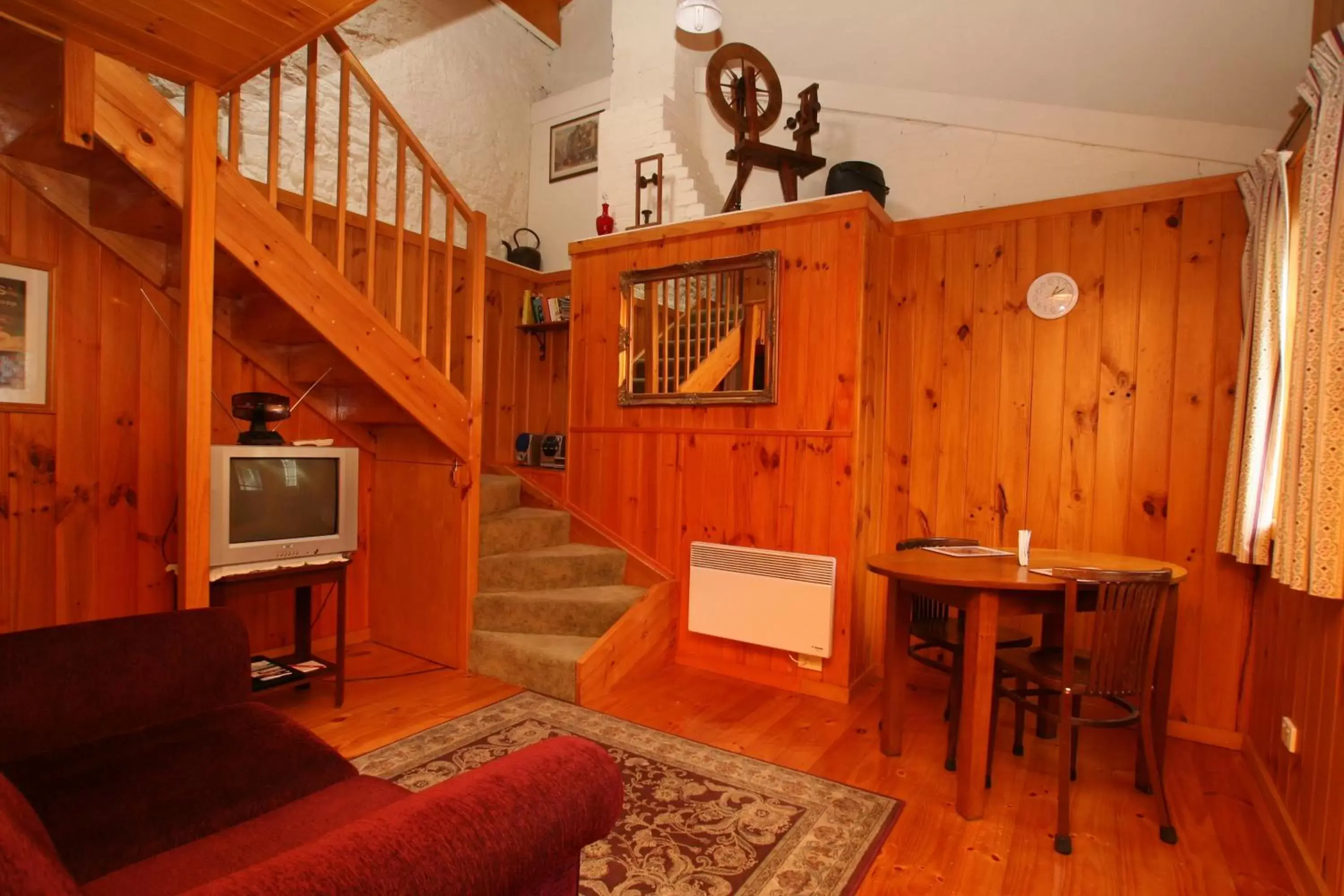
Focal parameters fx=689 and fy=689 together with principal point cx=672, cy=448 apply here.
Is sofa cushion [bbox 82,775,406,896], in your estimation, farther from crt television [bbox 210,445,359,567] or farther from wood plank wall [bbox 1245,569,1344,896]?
wood plank wall [bbox 1245,569,1344,896]

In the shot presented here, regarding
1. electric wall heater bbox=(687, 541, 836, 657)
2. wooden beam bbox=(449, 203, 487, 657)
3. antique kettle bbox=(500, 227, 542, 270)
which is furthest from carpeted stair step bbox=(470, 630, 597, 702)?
antique kettle bbox=(500, 227, 542, 270)

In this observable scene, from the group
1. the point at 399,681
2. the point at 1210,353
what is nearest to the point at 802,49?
the point at 1210,353

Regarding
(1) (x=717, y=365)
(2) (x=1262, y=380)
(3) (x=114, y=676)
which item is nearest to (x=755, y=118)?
(1) (x=717, y=365)

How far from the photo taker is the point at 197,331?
A: 2.28 meters

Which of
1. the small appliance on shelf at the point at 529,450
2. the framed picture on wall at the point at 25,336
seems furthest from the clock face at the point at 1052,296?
the framed picture on wall at the point at 25,336

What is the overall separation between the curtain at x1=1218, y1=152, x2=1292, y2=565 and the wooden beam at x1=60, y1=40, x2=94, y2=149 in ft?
12.3

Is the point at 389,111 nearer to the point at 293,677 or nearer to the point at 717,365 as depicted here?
the point at 717,365

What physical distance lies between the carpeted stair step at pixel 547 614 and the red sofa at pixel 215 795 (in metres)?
1.54

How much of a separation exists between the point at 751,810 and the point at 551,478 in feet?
8.36

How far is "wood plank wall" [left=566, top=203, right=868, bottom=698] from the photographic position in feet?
10.4

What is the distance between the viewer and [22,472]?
2604mm

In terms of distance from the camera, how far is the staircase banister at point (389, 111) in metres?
2.66

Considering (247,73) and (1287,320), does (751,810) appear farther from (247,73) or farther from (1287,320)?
(247,73)

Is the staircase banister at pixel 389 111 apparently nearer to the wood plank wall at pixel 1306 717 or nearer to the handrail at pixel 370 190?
the handrail at pixel 370 190
